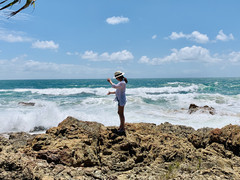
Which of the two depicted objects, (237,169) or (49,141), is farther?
(49,141)

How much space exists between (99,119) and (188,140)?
275 inches

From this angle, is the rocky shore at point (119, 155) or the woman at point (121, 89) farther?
the woman at point (121, 89)

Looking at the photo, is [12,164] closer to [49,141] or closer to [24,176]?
[24,176]

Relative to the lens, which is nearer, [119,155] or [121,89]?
[119,155]

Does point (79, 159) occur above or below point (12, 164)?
below

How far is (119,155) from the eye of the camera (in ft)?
13.5

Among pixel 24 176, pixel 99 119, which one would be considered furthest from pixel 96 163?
pixel 99 119

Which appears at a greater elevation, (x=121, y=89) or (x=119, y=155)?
(x=121, y=89)

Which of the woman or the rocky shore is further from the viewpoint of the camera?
the woman

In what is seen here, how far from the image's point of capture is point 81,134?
15.6ft

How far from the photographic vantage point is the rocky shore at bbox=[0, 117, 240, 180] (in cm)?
333

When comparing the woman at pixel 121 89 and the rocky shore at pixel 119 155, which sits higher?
the woman at pixel 121 89

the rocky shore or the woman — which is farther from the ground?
the woman

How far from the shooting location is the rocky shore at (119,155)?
3.33m
